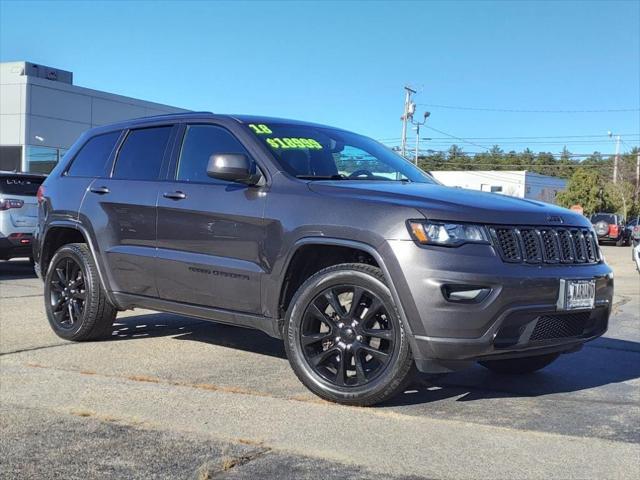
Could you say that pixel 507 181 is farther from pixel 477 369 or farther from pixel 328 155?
pixel 328 155

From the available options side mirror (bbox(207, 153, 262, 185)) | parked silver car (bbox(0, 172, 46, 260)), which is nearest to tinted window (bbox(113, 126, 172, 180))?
side mirror (bbox(207, 153, 262, 185))

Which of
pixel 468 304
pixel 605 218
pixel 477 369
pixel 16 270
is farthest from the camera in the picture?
pixel 605 218

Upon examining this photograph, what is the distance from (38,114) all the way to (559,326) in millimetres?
27302

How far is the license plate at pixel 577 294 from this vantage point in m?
4.14

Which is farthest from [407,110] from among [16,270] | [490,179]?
[16,270]

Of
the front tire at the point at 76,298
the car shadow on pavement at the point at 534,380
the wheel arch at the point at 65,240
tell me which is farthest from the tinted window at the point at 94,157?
the car shadow on pavement at the point at 534,380

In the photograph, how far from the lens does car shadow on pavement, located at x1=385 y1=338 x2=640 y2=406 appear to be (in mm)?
4699

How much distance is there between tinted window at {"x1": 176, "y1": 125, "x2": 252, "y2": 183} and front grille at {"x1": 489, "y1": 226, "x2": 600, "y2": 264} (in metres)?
2.04

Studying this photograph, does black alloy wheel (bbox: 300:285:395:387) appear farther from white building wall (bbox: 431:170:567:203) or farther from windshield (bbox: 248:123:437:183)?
white building wall (bbox: 431:170:567:203)

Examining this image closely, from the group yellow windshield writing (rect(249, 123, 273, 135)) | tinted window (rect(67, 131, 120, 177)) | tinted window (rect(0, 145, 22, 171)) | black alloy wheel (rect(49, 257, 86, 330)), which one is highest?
tinted window (rect(0, 145, 22, 171))

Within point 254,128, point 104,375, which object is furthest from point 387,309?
point 104,375

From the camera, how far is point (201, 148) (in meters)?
5.30

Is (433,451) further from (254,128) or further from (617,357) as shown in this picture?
(617,357)

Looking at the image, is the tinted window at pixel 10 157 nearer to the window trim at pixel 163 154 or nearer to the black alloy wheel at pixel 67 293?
the black alloy wheel at pixel 67 293
